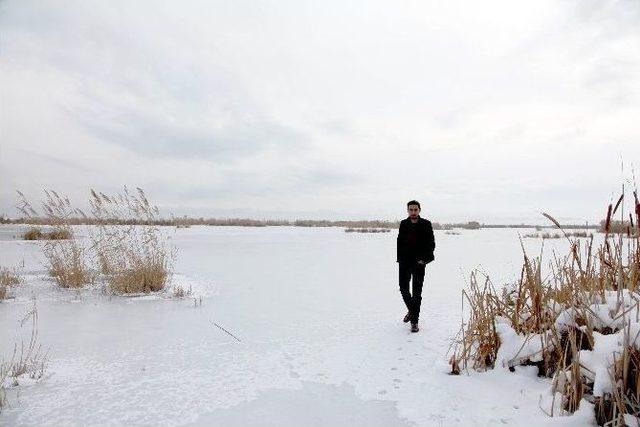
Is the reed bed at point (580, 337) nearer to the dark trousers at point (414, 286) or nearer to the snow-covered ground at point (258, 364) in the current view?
the snow-covered ground at point (258, 364)

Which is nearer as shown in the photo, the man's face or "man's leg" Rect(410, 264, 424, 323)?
"man's leg" Rect(410, 264, 424, 323)

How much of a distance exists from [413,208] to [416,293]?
104 centimetres

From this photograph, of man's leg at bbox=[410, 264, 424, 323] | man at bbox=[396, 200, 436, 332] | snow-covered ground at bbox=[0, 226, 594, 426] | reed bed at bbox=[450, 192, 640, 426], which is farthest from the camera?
man at bbox=[396, 200, 436, 332]

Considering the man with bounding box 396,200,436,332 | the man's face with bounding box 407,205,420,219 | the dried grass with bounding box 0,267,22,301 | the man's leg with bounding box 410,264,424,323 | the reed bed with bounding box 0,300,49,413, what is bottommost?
the reed bed with bounding box 0,300,49,413

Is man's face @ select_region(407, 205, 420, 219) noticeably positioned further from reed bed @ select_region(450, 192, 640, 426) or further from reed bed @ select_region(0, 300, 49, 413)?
reed bed @ select_region(0, 300, 49, 413)

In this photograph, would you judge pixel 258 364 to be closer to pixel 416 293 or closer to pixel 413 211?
pixel 416 293

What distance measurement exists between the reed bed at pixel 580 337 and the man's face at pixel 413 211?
5.46 feet

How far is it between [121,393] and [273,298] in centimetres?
355

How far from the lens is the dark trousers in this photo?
4785 mm

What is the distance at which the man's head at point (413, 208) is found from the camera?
5156mm

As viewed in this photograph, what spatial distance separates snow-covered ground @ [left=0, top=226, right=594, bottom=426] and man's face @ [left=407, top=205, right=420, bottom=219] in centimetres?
99

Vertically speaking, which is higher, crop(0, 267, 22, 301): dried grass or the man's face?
the man's face

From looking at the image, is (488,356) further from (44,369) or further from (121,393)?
(44,369)

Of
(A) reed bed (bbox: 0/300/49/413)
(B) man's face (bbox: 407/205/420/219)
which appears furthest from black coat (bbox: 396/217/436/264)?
(A) reed bed (bbox: 0/300/49/413)
